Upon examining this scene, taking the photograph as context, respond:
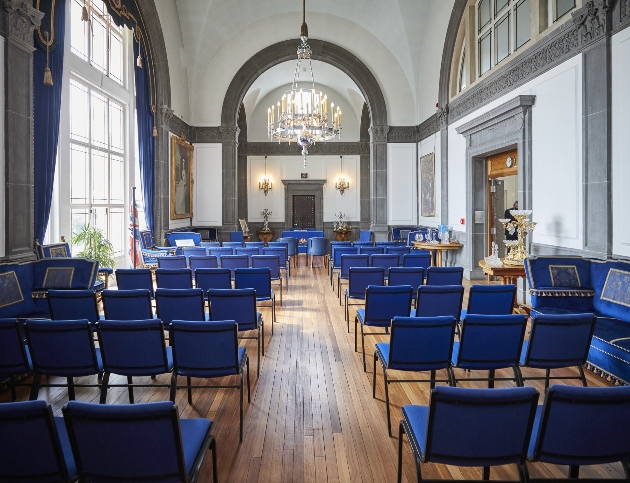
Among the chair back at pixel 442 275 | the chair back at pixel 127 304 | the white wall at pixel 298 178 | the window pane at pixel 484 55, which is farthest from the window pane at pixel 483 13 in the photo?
the white wall at pixel 298 178

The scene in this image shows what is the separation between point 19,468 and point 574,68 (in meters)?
7.81

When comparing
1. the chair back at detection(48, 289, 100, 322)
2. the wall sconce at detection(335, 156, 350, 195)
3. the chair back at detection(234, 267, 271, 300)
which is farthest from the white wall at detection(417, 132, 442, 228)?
the chair back at detection(48, 289, 100, 322)

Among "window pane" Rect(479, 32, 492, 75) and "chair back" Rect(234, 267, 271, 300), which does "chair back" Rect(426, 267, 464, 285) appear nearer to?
"chair back" Rect(234, 267, 271, 300)

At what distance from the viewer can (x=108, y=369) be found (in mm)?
3488

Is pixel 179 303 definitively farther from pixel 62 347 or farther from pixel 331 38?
pixel 331 38

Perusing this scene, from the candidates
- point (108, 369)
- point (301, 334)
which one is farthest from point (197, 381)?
point (301, 334)

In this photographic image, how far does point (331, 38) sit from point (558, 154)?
33.2ft

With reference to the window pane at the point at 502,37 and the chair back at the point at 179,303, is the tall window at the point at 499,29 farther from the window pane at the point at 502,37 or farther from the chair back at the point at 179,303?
the chair back at the point at 179,303

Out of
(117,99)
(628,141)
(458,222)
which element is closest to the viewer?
(628,141)

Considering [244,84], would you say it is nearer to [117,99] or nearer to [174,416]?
[117,99]

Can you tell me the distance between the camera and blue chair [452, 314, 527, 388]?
343 centimetres

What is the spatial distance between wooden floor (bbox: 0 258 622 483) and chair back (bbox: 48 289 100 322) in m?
0.62

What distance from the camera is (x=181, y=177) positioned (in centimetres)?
1412

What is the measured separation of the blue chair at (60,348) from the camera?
3.30 metres
